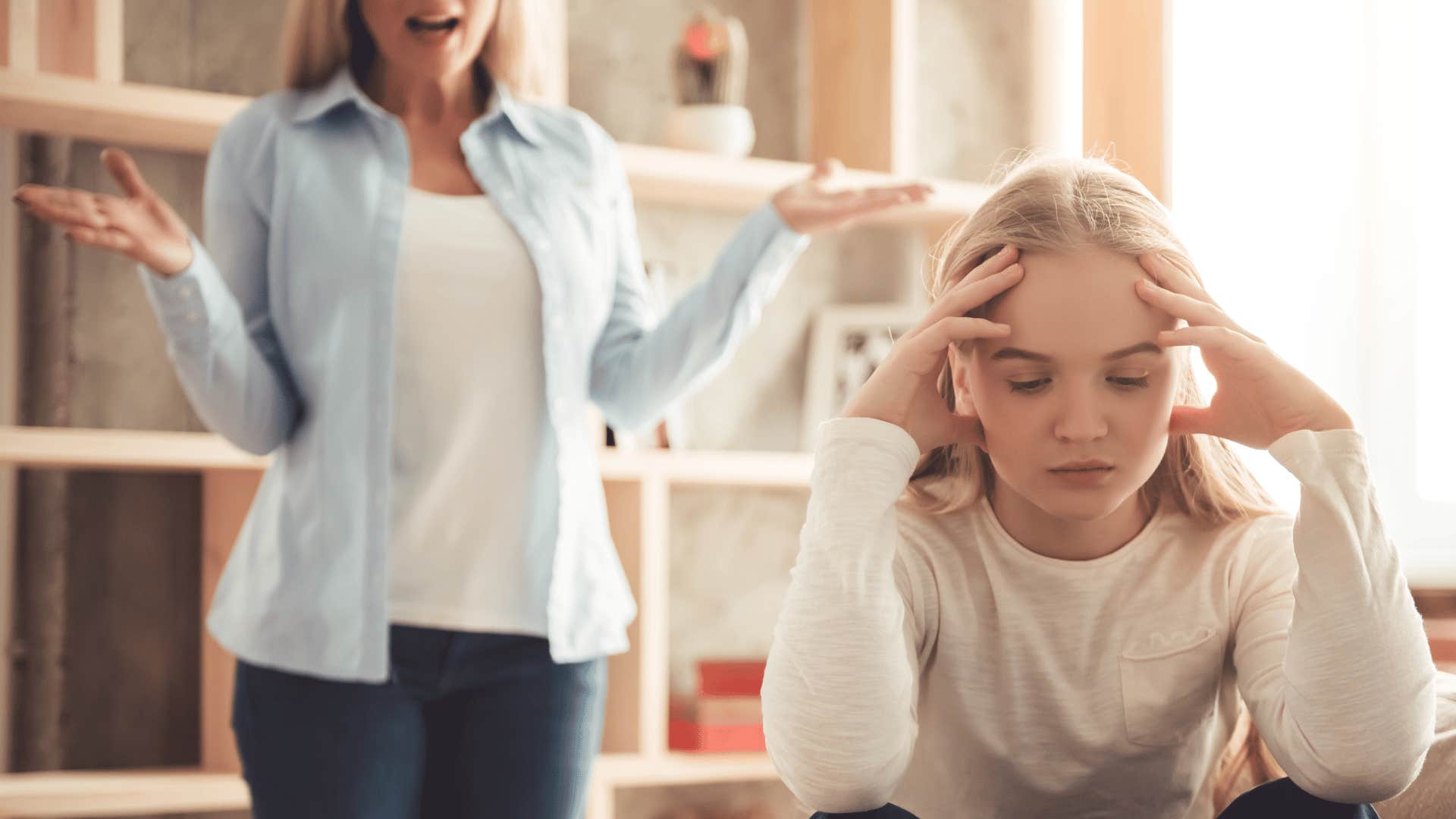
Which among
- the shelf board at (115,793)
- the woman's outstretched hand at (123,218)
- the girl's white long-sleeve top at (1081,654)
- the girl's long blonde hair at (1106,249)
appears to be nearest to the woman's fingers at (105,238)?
the woman's outstretched hand at (123,218)

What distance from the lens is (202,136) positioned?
1.96 m

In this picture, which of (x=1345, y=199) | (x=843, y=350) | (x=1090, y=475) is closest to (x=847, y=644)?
(x=1090, y=475)

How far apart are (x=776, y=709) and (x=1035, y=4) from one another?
1934 mm

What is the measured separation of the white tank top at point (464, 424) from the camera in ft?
4.23

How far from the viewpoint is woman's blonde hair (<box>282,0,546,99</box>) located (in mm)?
1418

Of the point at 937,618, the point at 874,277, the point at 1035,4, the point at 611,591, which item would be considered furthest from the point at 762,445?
the point at 937,618

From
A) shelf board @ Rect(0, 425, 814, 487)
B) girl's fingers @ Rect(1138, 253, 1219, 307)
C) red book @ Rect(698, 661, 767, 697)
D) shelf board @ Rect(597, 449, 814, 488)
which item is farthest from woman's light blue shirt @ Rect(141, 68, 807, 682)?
red book @ Rect(698, 661, 767, 697)

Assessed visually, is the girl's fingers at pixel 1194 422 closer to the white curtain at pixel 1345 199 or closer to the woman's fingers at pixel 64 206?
the woman's fingers at pixel 64 206

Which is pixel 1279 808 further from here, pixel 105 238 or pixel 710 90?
pixel 710 90

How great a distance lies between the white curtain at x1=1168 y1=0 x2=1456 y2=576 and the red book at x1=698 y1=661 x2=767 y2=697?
3.90ft

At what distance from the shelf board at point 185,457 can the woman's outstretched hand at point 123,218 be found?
42cm

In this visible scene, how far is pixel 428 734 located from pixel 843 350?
1.53 meters

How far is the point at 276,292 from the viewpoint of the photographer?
1352 millimetres

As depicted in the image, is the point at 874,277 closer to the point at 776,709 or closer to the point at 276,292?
the point at 276,292
